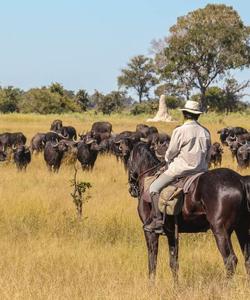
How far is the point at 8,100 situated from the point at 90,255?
80.5 m

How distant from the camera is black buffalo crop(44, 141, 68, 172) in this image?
79.5 feet

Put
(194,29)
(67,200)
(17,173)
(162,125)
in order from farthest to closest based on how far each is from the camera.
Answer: (194,29) → (162,125) → (17,173) → (67,200)

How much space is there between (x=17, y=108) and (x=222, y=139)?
5577cm

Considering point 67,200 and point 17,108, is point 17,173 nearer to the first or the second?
point 67,200

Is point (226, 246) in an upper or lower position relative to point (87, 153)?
upper

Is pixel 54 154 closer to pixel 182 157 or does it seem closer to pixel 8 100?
pixel 182 157

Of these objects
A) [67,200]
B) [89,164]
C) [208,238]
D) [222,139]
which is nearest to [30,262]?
[208,238]

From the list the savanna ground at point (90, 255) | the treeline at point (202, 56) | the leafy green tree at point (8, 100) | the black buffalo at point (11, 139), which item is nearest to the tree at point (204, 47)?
the treeline at point (202, 56)

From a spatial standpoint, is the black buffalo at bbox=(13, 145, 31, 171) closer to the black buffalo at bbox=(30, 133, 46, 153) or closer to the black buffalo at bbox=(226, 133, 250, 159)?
the black buffalo at bbox=(30, 133, 46, 153)

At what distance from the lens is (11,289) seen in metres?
7.60

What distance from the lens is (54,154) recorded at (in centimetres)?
2450

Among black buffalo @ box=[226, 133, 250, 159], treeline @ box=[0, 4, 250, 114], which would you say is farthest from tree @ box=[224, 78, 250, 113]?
black buffalo @ box=[226, 133, 250, 159]

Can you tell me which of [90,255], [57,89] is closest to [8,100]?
[57,89]

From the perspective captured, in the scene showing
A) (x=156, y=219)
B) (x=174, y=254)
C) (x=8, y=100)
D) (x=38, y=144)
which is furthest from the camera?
(x=8, y=100)
